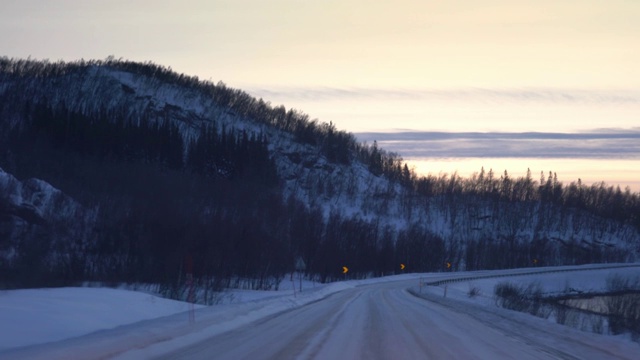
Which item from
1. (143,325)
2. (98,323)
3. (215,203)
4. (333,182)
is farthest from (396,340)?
(333,182)

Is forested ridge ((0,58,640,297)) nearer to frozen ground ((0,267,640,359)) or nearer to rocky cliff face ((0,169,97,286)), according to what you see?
rocky cliff face ((0,169,97,286))

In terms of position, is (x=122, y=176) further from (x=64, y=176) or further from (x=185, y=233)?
(x=185, y=233)

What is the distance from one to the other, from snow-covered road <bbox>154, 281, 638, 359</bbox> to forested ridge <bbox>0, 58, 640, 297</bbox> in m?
14.2

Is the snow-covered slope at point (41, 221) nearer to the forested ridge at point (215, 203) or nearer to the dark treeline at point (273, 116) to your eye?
the forested ridge at point (215, 203)

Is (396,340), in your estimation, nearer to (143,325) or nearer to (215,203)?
(143,325)

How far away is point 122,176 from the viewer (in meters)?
89.0

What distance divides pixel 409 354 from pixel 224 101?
173 metres

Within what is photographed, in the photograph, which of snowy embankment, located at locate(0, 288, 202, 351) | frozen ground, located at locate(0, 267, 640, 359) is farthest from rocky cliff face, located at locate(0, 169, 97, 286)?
frozen ground, located at locate(0, 267, 640, 359)

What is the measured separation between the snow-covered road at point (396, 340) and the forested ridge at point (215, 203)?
46.6ft

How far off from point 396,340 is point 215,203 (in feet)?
213

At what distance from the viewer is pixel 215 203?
82.2 meters

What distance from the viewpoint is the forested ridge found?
50.5 meters

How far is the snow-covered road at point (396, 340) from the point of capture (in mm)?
15688

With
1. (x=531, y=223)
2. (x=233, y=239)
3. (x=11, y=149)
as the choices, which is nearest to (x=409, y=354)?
(x=233, y=239)
